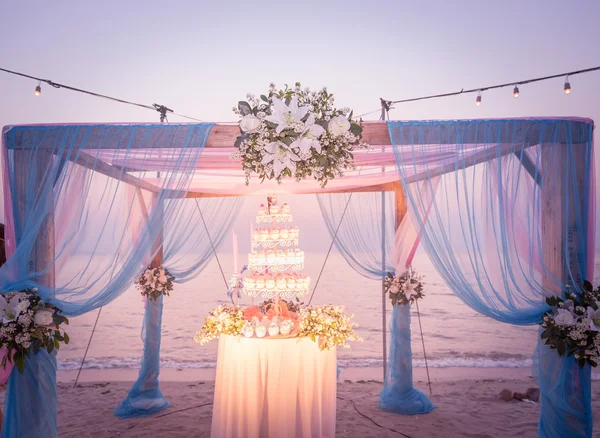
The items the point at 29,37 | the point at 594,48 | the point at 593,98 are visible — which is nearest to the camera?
the point at 29,37

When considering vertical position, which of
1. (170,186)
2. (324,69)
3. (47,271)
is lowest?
(47,271)

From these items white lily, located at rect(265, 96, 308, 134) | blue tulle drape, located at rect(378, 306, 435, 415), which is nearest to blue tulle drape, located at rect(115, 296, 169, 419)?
blue tulle drape, located at rect(378, 306, 435, 415)

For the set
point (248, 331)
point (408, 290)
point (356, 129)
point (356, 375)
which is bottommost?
point (356, 375)

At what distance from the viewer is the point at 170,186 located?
3.45 metres

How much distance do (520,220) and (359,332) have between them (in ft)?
37.2

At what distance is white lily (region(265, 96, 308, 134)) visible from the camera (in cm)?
311

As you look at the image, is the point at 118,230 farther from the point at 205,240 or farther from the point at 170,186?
the point at 205,240

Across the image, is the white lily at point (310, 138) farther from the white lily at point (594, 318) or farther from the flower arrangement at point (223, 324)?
the white lily at point (594, 318)

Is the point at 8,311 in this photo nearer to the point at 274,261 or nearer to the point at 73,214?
the point at 73,214

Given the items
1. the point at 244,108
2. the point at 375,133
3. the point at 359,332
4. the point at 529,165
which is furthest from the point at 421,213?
the point at 359,332

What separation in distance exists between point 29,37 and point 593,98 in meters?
9.29

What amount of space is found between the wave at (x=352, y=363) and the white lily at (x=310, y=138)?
7157mm

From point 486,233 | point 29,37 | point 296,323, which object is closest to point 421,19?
point 486,233

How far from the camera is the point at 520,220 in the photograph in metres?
3.44
